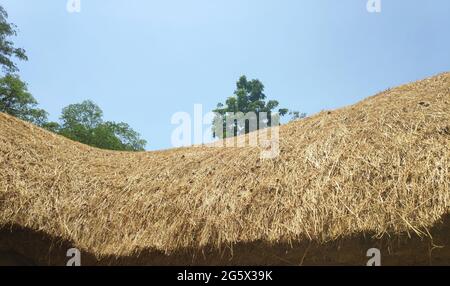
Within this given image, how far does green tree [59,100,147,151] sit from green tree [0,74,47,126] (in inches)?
67.3

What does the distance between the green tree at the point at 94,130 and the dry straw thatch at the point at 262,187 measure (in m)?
14.4

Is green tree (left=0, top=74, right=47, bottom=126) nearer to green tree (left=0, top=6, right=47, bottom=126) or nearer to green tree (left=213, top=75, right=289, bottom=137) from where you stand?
green tree (left=0, top=6, right=47, bottom=126)

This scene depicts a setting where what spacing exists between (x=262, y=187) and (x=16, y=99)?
55.5 feet

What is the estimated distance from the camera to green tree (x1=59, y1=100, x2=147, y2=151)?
801 inches

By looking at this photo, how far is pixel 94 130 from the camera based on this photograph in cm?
2105

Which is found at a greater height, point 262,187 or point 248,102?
point 248,102

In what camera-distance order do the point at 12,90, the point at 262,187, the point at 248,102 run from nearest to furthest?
the point at 262,187
the point at 12,90
the point at 248,102

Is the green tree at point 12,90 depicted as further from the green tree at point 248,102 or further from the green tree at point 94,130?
the green tree at point 248,102

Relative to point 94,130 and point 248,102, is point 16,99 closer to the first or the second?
point 94,130

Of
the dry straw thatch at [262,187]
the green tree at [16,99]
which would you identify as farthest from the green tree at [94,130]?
the dry straw thatch at [262,187]

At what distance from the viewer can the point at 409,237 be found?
350 cm

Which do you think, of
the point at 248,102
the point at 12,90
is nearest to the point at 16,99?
the point at 12,90

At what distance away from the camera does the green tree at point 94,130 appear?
20344mm
